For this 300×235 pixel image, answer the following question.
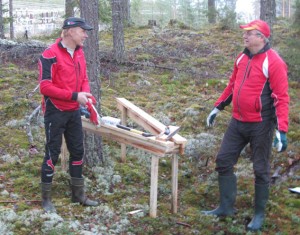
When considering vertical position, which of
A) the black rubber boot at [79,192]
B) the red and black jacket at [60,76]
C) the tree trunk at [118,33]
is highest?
the tree trunk at [118,33]

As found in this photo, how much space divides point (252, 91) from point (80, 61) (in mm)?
2167

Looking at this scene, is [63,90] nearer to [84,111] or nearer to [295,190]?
[84,111]

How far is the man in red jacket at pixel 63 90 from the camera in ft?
16.4

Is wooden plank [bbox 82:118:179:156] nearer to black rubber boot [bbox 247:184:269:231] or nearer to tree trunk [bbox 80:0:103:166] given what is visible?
tree trunk [bbox 80:0:103:166]

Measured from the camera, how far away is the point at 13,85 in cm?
1062

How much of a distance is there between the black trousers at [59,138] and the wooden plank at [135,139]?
1.86ft

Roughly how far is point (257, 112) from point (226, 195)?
1.22 metres

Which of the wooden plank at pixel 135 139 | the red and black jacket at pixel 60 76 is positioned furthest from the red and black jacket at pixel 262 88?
the red and black jacket at pixel 60 76

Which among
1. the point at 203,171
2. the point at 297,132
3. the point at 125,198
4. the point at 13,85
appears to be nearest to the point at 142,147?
the point at 125,198

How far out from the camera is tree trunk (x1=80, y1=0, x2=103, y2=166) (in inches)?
253

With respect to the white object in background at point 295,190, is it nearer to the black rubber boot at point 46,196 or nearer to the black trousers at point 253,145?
the black trousers at point 253,145

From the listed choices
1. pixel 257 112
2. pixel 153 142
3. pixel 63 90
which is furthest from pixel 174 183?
pixel 63 90

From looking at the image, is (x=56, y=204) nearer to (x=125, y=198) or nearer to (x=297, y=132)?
(x=125, y=198)

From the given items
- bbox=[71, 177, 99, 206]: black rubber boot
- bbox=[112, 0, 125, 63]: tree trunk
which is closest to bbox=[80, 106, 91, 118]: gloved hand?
bbox=[71, 177, 99, 206]: black rubber boot
